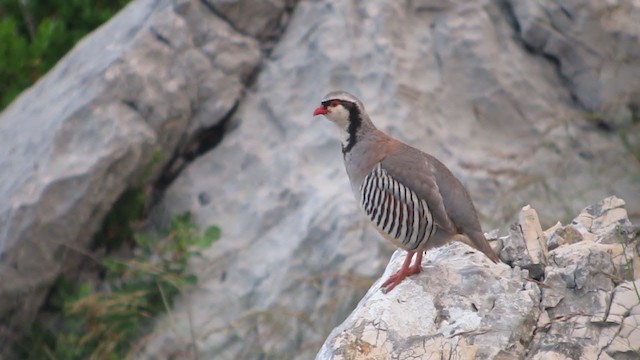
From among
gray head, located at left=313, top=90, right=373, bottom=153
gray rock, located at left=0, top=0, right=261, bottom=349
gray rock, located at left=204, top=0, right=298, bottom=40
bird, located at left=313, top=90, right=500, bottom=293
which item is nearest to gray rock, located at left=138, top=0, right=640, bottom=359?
gray rock, located at left=204, top=0, right=298, bottom=40

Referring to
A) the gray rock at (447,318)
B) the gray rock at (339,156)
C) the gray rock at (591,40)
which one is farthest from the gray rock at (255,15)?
the gray rock at (447,318)

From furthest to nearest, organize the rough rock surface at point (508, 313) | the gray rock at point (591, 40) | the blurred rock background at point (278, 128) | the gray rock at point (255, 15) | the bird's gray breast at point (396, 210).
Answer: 1. the gray rock at point (255, 15)
2. the gray rock at point (591, 40)
3. the blurred rock background at point (278, 128)
4. the bird's gray breast at point (396, 210)
5. the rough rock surface at point (508, 313)

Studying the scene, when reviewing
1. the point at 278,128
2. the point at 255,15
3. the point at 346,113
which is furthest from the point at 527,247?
the point at 255,15

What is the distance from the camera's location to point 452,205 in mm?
4957

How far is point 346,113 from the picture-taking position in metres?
5.53

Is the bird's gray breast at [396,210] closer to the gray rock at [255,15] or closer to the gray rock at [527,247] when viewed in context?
the gray rock at [527,247]

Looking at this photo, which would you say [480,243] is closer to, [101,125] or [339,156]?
Result: [339,156]

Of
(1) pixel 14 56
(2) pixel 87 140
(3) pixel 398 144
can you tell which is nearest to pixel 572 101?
(3) pixel 398 144

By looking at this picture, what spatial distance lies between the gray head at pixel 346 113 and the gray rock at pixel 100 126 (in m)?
1.69

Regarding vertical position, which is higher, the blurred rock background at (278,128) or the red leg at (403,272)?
the red leg at (403,272)

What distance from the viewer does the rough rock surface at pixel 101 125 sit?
679 centimetres

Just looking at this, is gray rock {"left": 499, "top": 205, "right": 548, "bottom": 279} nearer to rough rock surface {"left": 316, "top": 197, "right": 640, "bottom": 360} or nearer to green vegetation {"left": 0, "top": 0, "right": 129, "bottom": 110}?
rough rock surface {"left": 316, "top": 197, "right": 640, "bottom": 360}

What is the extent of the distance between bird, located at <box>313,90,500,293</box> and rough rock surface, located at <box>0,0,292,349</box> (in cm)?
204

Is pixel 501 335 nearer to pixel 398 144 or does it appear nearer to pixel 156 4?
pixel 398 144
